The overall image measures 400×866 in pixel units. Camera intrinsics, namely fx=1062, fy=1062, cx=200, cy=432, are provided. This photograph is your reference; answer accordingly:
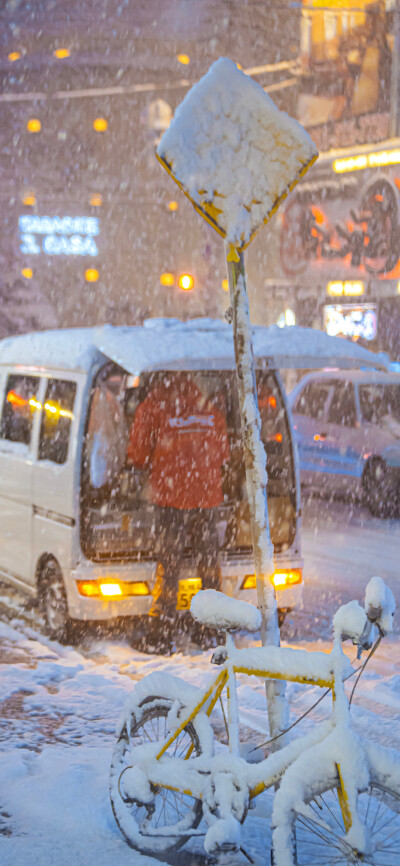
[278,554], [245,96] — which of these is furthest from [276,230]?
[245,96]

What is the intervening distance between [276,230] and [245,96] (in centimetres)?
3031

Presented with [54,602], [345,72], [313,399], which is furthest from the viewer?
[345,72]

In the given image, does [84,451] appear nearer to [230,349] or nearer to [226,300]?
[230,349]

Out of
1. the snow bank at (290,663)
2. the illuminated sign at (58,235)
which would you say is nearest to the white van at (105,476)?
the snow bank at (290,663)

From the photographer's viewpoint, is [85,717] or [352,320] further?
[352,320]

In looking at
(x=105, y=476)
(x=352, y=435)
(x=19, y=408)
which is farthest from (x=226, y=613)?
(x=352, y=435)

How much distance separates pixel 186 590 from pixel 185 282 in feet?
28.6

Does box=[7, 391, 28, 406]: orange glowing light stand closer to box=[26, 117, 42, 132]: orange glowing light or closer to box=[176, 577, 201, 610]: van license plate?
box=[176, 577, 201, 610]: van license plate

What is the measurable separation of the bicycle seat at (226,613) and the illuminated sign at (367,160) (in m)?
24.4

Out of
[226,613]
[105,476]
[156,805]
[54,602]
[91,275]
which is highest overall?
[91,275]

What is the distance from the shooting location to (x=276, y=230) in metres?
34.4

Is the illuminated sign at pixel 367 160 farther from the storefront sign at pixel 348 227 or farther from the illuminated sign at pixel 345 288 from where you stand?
the illuminated sign at pixel 345 288

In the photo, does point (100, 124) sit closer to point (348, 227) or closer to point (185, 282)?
point (348, 227)

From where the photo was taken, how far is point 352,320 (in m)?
28.7
